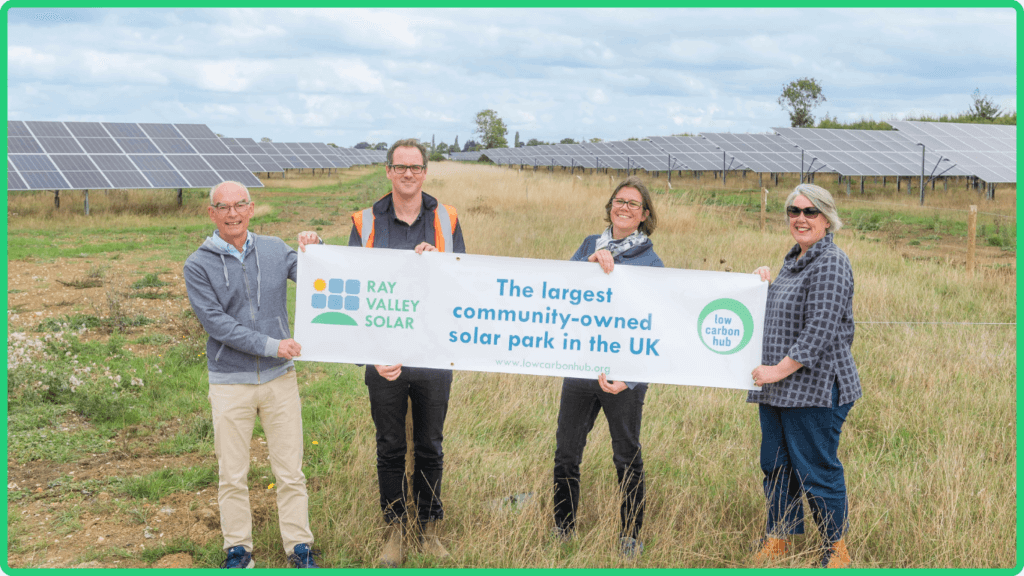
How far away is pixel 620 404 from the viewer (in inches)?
135

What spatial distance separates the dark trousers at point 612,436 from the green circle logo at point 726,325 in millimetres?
428

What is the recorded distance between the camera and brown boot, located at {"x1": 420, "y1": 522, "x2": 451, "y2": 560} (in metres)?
3.54

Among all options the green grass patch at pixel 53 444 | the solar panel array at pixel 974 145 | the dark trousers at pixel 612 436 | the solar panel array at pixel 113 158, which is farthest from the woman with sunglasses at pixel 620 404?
the solar panel array at pixel 974 145

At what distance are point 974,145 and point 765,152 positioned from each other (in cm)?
849

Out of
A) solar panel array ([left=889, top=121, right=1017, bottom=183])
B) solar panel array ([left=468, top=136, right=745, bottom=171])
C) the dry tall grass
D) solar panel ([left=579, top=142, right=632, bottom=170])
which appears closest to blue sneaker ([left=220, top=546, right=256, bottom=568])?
the dry tall grass

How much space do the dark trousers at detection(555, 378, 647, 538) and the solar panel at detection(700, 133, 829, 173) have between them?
2778cm

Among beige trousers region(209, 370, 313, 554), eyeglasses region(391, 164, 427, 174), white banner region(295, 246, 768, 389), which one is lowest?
beige trousers region(209, 370, 313, 554)

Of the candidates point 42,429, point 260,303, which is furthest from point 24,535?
point 260,303

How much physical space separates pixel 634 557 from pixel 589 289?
1.37m

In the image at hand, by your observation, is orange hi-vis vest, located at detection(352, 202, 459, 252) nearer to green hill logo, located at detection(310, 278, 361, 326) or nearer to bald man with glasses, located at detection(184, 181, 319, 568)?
green hill logo, located at detection(310, 278, 361, 326)

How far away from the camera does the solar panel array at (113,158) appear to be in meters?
18.4

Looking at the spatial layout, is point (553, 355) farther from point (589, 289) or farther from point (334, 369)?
point (334, 369)

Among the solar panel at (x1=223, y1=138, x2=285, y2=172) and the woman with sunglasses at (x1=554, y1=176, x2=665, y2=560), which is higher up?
the solar panel at (x1=223, y1=138, x2=285, y2=172)

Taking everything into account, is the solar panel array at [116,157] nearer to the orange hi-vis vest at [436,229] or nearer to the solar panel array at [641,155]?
the orange hi-vis vest at [436,229]
